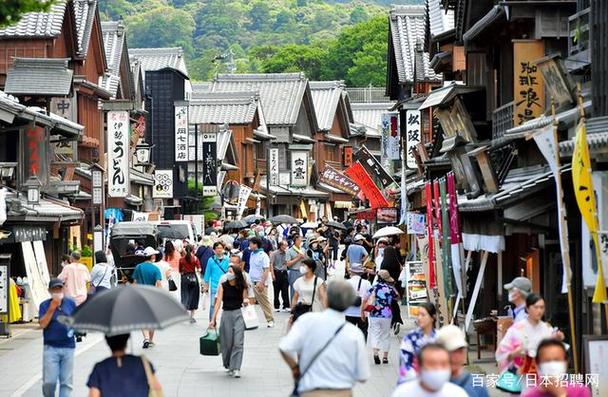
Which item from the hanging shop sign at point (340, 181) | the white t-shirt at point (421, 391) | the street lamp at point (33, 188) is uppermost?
the hanging shop sign at point (340, 181)

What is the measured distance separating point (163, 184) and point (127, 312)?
4983cm

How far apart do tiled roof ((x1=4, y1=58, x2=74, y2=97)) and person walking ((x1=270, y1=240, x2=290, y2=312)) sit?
671 cm

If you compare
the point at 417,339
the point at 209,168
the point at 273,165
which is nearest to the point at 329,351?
the point at 417,339

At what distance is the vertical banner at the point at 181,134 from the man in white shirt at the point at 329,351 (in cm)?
4809

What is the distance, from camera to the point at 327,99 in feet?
322

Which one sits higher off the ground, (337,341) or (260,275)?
(260,275)

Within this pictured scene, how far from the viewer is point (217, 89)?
9050cm

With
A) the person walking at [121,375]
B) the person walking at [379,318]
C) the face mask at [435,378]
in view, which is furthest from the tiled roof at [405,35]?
the face mask at [435,378]

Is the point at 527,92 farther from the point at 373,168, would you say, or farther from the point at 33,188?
the point at 373,168

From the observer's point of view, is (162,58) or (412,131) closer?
(412,131)

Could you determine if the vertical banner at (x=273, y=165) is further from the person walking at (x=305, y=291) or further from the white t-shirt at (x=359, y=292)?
the person walking at (x=305, y=291)

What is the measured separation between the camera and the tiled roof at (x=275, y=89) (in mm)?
88562

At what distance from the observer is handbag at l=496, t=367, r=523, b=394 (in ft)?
41.0

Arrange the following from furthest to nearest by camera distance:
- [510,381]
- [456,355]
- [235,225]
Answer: [235,225], [510,381], [456,355]
